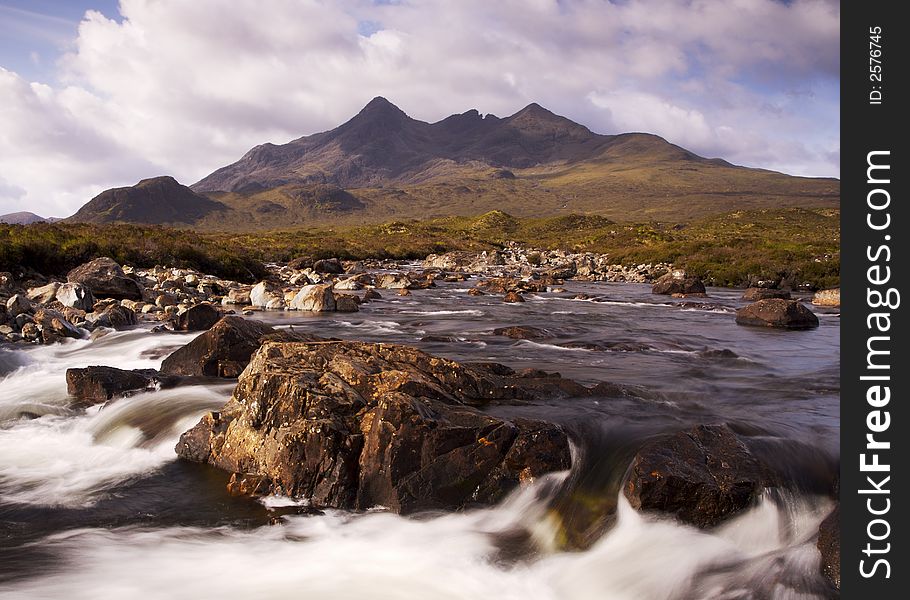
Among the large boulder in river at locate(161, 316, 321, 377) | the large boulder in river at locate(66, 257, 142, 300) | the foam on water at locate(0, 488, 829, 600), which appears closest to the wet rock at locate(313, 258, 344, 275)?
the large boulder in river at locate(66, 257, 142, 300)

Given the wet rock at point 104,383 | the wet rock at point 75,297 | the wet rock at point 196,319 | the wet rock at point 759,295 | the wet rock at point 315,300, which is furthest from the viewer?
the wet rock at point 759,295

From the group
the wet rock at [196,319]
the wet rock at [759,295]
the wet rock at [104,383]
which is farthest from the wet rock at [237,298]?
the wet rock at [759,295]

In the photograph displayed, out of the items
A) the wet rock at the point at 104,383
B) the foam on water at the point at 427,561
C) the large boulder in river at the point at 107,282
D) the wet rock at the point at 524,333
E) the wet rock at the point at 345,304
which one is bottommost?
the foam on water at the point at 427,561

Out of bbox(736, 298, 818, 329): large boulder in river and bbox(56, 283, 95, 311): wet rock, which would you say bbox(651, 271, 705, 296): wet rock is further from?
bbox(56, 283, 95, 311): wet rock

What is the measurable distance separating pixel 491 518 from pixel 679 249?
158 ft

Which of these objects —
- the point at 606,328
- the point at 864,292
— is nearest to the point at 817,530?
the point at 864,292

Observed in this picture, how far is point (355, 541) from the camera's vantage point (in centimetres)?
646

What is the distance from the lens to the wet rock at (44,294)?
20406mm

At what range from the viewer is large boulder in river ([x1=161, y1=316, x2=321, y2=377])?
11.6m

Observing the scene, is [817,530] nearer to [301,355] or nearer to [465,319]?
[301,355]

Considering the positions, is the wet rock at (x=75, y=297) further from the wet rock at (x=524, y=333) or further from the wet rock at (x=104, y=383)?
the wet rock at (x=524, y=333)

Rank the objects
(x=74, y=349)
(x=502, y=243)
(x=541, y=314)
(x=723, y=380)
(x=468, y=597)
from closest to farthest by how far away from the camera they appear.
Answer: (x=468, y=597)
(x=723, y=380)
(x=74, y=349)
(x=541, y=314)
(x=502, y=243)

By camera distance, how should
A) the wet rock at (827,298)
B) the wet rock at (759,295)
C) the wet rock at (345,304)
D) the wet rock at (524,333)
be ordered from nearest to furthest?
the wet rock at (524,333) < the wet rock at (345,304) < the wet rock at (827,298) < the wet rock at (759,295)

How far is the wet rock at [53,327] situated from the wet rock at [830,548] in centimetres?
1741
